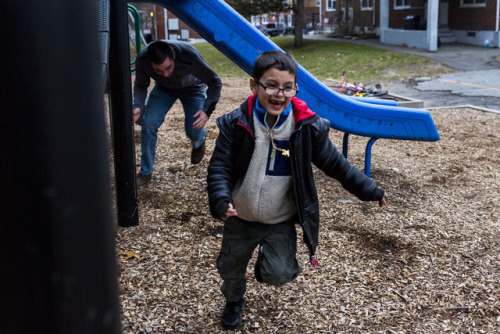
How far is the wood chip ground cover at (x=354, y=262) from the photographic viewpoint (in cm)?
295

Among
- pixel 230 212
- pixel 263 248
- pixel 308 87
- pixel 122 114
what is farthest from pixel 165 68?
pixel 230 212

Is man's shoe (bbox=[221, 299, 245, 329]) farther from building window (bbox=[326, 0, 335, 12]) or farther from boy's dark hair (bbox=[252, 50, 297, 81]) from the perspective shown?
building window (bbox=[326, 0, 335, 12])

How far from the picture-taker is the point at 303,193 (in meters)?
2.55

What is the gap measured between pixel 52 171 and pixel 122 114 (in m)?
2.89

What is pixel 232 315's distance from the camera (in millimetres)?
2846

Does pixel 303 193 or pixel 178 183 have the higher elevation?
pixel 303 193

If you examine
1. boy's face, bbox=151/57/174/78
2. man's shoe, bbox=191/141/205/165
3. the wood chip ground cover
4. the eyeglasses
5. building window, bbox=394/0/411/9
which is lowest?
the wood chip ground cover

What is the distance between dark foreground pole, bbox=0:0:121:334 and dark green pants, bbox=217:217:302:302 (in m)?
2.19

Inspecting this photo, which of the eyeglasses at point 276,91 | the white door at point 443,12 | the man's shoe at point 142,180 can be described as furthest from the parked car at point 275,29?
the eyeglasses at point 276,91

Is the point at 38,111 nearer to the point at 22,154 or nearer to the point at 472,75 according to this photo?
the point at 22,154

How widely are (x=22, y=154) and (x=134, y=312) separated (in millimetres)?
2664

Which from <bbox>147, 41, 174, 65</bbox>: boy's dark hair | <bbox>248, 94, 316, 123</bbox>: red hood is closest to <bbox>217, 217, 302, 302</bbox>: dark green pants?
<bbox>248, 94, 316, 123</bbox>: red hood

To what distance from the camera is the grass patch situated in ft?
46.5

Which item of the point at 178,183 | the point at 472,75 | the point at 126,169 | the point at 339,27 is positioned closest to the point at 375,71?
the point at 472,75
